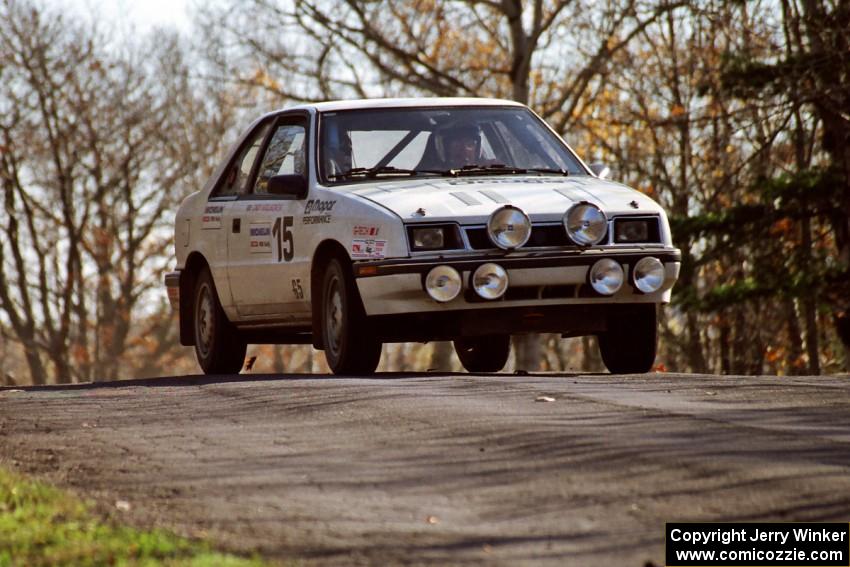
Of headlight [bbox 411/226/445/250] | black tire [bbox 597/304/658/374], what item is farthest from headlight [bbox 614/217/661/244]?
headlight [bbox 411/226/445/250]

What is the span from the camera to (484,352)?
14.2 meters

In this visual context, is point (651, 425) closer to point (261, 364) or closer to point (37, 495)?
point (37, 495)

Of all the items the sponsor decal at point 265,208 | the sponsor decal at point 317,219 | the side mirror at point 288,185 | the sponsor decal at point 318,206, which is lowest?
the sponsor decal at point 317,219

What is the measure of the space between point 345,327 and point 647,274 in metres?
1.76

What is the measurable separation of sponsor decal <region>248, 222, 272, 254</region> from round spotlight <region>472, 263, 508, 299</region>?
1.94 m

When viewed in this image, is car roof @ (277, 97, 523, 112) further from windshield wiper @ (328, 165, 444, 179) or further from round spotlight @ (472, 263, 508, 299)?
round spotlight @ (472, 263, 508, 299)

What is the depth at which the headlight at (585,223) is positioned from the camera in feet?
34.4

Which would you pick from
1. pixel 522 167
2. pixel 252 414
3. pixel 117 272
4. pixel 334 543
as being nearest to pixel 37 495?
pixel 334 543

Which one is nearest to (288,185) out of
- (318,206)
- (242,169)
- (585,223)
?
(318,206)

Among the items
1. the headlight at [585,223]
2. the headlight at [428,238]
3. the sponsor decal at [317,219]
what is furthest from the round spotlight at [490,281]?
the sponsor decal at [317,219]

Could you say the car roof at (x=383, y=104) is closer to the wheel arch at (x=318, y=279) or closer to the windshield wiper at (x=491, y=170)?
the windshield wiper at (x=491, y=170)

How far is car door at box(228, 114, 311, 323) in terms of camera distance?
11523 mm

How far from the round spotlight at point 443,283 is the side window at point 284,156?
1.56 m

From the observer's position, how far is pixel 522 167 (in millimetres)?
11602
